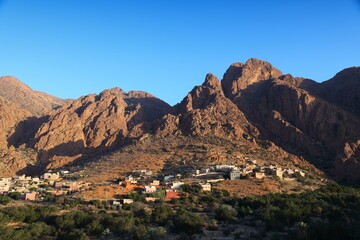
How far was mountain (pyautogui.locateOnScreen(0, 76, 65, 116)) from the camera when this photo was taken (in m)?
152

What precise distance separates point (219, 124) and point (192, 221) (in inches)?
2474

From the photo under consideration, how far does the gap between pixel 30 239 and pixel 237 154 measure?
184 feet

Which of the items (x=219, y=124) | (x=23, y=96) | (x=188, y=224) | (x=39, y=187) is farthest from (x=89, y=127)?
(x=188, y=224)

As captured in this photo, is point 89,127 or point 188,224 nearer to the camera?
point 188,224

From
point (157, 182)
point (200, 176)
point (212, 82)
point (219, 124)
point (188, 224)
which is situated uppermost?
point (212, 82)

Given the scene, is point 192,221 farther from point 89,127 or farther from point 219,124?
point 89,127

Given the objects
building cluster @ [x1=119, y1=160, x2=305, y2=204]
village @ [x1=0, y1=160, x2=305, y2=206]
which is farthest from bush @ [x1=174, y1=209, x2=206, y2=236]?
building cluster @ [x1=119, y1=160, x2=305, y2=204]

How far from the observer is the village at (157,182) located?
181 ft

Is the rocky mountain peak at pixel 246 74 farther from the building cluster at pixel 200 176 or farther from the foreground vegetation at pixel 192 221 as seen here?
the foreground vegetation at pixel 192 221

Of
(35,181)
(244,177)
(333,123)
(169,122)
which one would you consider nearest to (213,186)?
(244,177)

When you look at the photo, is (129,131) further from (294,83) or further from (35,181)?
(294,83)

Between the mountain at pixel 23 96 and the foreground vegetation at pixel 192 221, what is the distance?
11108 centimetres

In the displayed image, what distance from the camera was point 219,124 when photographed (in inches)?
3728

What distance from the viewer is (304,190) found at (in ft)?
191
